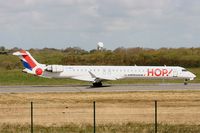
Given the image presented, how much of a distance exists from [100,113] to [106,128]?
8209 mm

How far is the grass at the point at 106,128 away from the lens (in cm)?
2280

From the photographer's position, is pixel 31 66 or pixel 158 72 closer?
pixel 31 66

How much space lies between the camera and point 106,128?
23453 millimetres

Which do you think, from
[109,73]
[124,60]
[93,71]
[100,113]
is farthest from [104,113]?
[124,60]

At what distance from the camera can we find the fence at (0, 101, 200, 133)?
89.4ft

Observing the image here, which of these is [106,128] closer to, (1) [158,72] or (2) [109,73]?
(2) [109,73]

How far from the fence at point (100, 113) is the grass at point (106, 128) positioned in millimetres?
323

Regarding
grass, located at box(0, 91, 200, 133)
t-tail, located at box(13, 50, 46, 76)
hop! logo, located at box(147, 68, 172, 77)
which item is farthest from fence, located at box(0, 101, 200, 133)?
hop! logo, located at box(147, 68, 172, 77)

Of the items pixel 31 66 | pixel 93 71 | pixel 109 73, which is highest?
pixel 31 66

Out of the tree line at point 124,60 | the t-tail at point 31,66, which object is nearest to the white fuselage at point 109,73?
the t-tail at point 31,66

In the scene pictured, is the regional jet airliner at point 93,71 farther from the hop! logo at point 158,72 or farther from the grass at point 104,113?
the grass at point 104,113

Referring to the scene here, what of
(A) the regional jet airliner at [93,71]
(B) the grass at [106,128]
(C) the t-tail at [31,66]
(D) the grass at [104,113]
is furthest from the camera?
(A) the regional jet airliner at [93,71]

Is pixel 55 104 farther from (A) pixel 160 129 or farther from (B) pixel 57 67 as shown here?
(B) pixel 57 67

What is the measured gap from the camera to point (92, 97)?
43.2 meters
